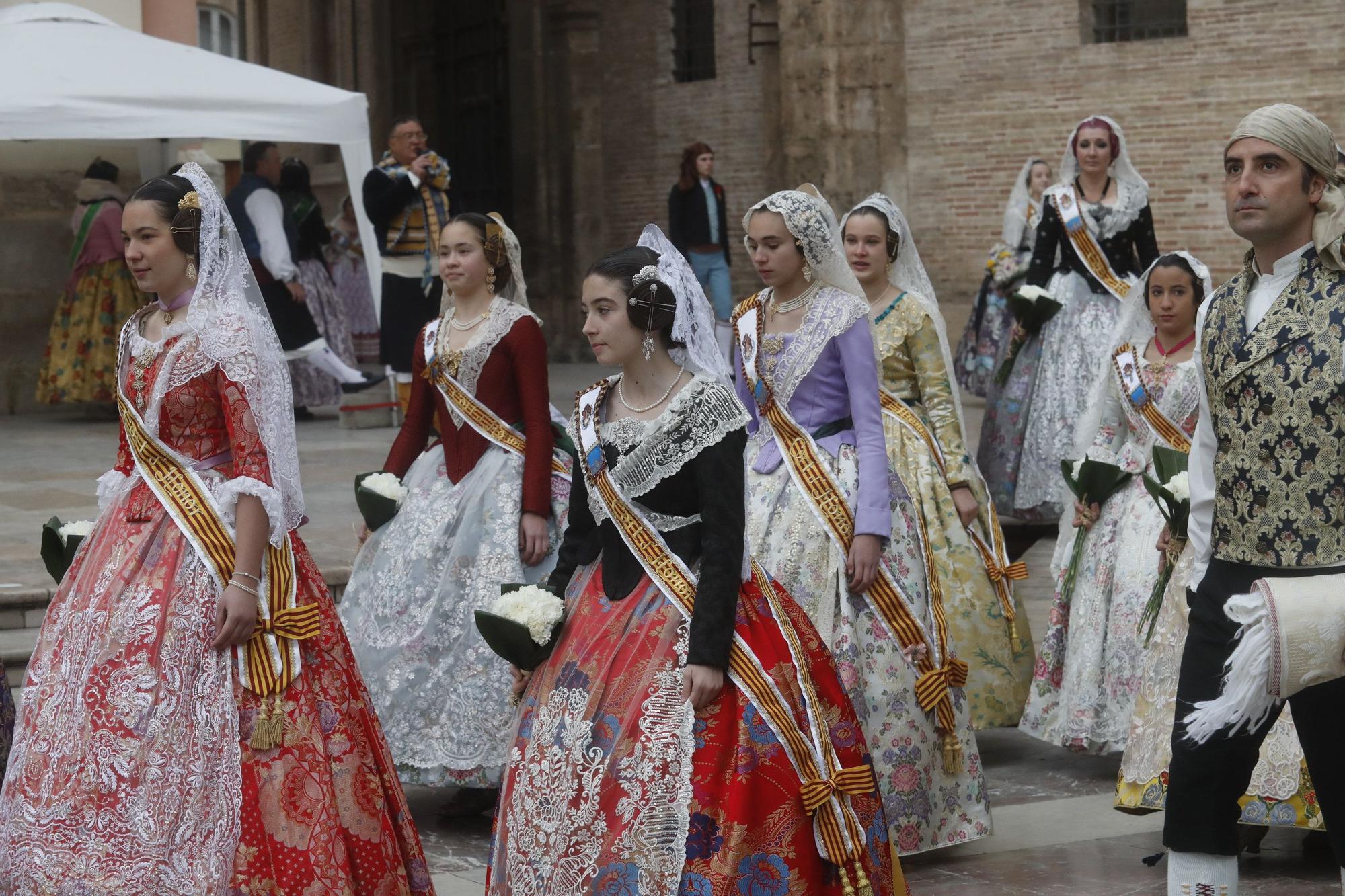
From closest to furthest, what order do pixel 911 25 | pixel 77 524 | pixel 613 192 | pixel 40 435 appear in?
pixel 77 524 → pixel 40 435 → pixel 911 25 → pixel 613 192

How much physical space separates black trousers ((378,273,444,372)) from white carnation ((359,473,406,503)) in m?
5.79

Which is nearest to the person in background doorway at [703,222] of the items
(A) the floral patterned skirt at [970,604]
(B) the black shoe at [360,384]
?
(B) the black shoe at [360,384]

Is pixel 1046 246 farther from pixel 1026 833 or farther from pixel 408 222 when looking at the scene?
pixel 1026 833

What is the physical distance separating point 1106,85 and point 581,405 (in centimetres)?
1205

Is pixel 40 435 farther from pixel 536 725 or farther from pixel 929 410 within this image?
pixel 536 725

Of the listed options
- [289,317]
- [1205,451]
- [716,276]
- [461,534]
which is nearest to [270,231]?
[289,317]

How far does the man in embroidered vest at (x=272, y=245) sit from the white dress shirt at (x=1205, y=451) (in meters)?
9.22

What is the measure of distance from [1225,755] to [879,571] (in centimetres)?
163

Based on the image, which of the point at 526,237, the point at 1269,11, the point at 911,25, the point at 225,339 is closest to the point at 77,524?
the point at 225,339

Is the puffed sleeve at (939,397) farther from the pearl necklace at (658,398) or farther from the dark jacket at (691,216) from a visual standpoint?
the dark jacket at (691,216)

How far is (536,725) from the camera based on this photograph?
12.8 ft

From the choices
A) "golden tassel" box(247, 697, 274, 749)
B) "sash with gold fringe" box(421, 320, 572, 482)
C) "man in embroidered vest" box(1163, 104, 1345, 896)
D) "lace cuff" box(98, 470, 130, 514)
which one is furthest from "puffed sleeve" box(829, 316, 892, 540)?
"lace cuff" box(98, 470, 130, 514)

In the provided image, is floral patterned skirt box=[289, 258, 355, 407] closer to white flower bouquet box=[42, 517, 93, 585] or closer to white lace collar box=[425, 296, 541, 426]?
white lace collar box=[425, 296, 541, 426]

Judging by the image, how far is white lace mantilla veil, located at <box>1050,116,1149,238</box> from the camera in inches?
354
